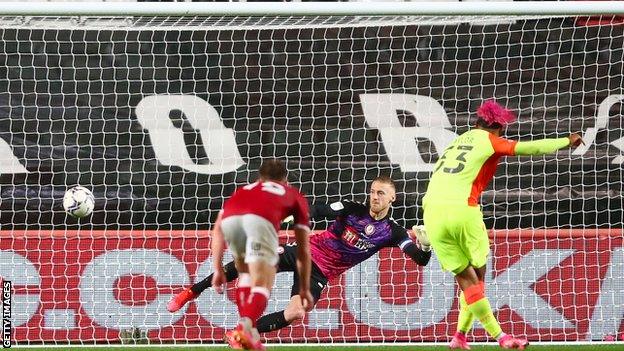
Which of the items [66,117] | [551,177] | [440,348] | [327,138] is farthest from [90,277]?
[551,177]

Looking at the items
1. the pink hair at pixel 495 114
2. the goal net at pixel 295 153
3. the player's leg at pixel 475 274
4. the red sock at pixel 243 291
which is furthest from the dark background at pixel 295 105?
the red sock at pixel 243 291

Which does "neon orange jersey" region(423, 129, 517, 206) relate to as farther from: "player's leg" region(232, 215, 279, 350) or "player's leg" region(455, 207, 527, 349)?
"player's leg" region(232, 215, 279, 350)

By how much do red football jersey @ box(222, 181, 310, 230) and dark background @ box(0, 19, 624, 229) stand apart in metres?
3.43

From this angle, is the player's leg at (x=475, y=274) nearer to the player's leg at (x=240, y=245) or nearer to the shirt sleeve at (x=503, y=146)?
the shirt sleeve at (x=503, y=146)

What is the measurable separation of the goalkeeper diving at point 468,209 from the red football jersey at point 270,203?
156 cm

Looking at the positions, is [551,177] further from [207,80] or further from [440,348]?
[207,80]

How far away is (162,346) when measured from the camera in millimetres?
10328

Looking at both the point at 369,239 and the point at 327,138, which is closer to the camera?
the point at 369,239

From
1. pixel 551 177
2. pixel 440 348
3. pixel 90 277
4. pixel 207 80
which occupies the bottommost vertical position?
pixel 440 348

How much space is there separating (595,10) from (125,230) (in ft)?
14.3

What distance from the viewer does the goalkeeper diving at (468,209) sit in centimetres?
898

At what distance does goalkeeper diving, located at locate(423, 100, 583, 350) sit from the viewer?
29.5ft

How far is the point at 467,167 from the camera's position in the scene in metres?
9.05

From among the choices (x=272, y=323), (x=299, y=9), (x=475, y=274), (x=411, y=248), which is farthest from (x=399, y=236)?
(x=299, y=9)
